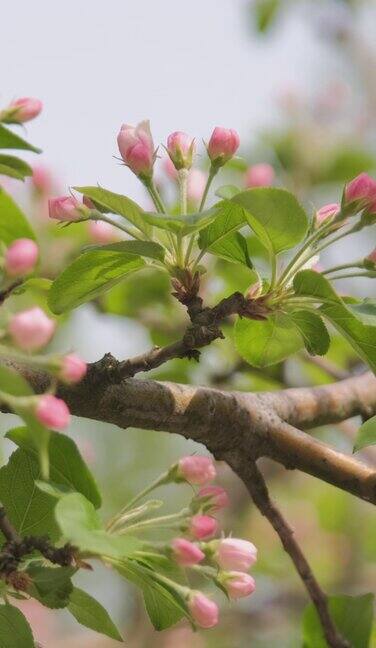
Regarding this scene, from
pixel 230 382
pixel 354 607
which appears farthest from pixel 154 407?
pixel 230 382

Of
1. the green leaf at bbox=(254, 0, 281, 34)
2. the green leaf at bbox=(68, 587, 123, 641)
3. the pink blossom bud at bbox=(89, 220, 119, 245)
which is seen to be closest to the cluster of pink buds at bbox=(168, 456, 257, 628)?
the green leaf at bbox=(68, 587, 123, 641)

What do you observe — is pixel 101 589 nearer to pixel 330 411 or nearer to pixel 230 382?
pixel 230 382

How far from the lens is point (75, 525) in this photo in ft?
3.10

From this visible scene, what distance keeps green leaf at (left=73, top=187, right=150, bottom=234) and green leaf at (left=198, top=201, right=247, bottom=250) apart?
0.27 ft

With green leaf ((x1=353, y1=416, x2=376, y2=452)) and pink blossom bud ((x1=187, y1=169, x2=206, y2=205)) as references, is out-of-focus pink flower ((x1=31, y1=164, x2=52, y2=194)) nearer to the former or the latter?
pink blossom bud ((x1=187, y1=169, x2=206, y2=205))

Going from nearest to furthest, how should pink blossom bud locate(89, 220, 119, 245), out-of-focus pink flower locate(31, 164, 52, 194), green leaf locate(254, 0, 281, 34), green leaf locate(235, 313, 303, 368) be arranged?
green leaf locate(235, 313, 303, 368), pink blossom bud locate(89, 220, 119, 245), out-of-focus pink flower locate(31, 164, 52, 194), green leaf locate(254, 0, 281, 34)

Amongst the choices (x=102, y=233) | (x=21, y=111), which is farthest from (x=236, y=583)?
(x=102, y=233)

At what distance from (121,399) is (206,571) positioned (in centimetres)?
→ 22

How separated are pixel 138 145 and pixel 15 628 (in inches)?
21.9

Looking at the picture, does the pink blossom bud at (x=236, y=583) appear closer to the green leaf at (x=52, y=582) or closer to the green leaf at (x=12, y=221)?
the green leaf at (x=52, y=582)

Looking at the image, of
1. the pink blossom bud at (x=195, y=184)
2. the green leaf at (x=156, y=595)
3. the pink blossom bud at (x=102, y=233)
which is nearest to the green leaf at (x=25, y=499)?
the green leaf at (x=156, y=595)

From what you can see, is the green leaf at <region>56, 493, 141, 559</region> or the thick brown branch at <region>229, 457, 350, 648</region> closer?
the green leaf at <region>56, 493, 141, 559</region>

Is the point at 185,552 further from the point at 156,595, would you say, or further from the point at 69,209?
the point at 69,209

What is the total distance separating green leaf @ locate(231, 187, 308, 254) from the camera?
3.53 feet
